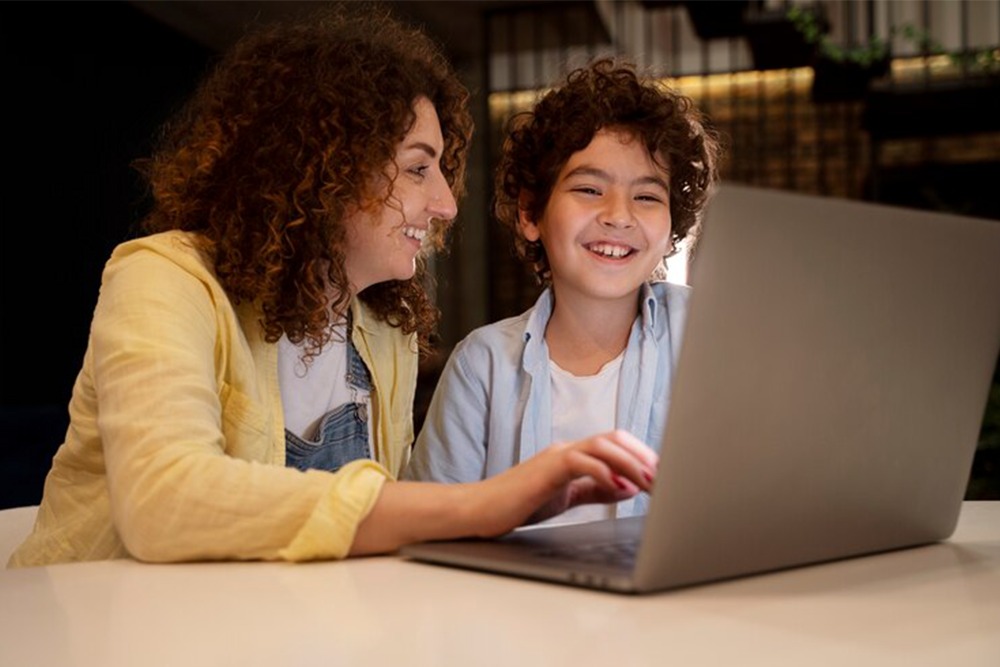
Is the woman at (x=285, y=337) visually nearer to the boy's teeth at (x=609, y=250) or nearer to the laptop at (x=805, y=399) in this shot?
the laptop at (x=805, y=399)

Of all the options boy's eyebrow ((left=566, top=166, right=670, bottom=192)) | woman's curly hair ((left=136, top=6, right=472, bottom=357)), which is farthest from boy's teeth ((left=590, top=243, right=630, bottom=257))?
woman's curly hair ((left=136, top=6, right=472, bottom=357))

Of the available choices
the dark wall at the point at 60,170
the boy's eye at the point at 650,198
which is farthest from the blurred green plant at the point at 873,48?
the boy's eye at the point at 650,198

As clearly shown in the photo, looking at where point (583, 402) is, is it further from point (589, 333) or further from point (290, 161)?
point (290, 161)

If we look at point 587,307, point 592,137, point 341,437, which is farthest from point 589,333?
point 341,437

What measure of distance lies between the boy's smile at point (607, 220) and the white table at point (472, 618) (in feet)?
2.81

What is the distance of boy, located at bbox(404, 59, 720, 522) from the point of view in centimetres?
168

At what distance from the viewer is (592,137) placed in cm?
184

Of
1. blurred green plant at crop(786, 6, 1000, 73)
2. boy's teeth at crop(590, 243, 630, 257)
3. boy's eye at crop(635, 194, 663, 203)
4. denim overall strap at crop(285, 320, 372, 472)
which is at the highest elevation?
blurred green plant at crop(786, 6, 1000, 73)

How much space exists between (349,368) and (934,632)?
3.31 feet

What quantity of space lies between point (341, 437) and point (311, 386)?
7cm

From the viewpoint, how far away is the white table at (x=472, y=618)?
0.64 metres

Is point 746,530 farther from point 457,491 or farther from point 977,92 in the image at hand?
point 977,92

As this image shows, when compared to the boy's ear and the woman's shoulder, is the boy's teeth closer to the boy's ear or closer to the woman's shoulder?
the boy's ear

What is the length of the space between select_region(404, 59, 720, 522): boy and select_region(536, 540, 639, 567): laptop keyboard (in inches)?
24.6
